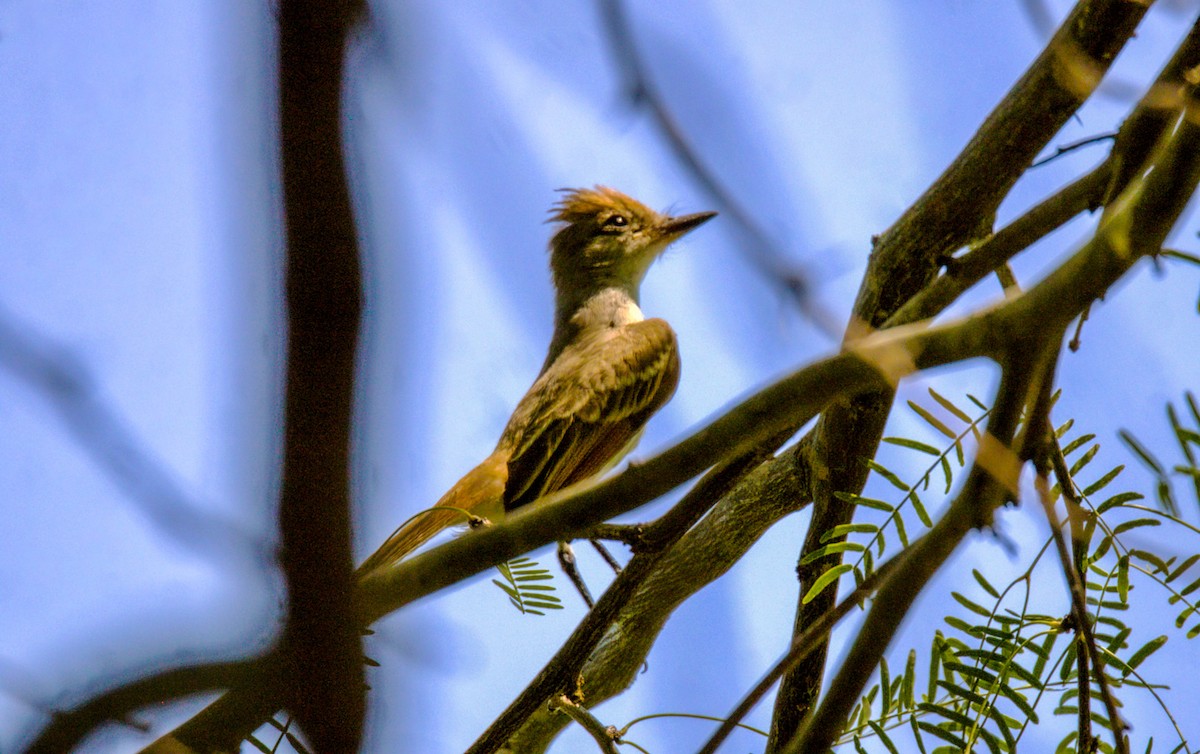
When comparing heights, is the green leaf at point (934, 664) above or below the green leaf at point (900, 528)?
below

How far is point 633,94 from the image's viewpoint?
265cm

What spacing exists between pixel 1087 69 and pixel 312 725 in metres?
2.42

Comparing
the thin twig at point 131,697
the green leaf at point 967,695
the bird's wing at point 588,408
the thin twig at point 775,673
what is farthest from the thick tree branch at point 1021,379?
the bird's wing at point 588,408

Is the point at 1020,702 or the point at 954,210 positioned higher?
the point at 954,210

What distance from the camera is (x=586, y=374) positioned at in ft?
19.5

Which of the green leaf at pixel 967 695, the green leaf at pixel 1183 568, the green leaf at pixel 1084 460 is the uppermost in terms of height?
the green leaf at pixel 1084 460

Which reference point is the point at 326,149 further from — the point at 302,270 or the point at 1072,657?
the point at 1072,657

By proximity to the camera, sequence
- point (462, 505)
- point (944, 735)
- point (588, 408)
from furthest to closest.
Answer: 1. point (588, 408)
2. point (462, 505)
3. point (944, 735)

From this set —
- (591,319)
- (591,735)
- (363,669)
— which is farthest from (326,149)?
(591,319)

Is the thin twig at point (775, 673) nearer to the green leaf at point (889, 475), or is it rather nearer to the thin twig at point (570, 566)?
the green leaf at point (889, 475)

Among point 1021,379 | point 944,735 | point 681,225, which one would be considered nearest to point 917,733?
point 944,735

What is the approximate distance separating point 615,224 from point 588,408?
6.47 ft

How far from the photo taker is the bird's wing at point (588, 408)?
5504 mm

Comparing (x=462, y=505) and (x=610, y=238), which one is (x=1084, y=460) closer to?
(x=462, y=505)
